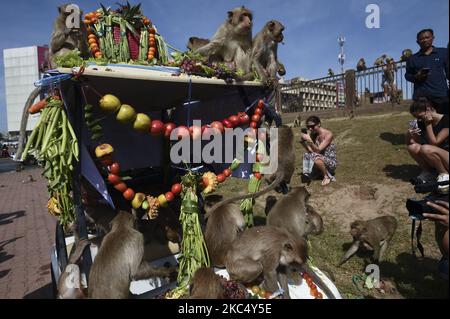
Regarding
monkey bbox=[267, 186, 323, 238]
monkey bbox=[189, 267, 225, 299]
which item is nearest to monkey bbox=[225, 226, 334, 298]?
monkey bbox=[189, 267, 225, 299]

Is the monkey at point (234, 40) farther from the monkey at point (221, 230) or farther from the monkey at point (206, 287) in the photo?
the monkey at point (206, 287)

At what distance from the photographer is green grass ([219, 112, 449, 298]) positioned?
373 cm

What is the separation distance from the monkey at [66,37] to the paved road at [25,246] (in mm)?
2947

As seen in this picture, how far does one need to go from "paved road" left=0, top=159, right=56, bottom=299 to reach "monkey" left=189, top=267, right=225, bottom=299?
242 cm

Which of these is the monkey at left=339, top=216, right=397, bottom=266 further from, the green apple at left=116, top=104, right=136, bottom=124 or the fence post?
the fence post

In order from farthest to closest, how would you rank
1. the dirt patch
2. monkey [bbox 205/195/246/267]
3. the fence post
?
the fence post < the dirt patch < monkey [bbox 205/195/246/267]

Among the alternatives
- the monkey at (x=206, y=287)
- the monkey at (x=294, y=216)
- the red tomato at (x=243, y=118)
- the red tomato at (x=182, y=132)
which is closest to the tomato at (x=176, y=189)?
the red tomato at (x=182, y=132)

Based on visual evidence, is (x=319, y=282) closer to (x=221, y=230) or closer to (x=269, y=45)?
(x=221, y=230)

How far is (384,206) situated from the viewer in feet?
19.2

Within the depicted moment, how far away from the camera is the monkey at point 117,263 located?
102 inches

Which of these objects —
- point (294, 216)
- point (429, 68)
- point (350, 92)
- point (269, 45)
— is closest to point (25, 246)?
point (294, 216)

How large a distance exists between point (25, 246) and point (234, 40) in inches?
206

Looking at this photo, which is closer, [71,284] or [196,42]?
[71,284]
